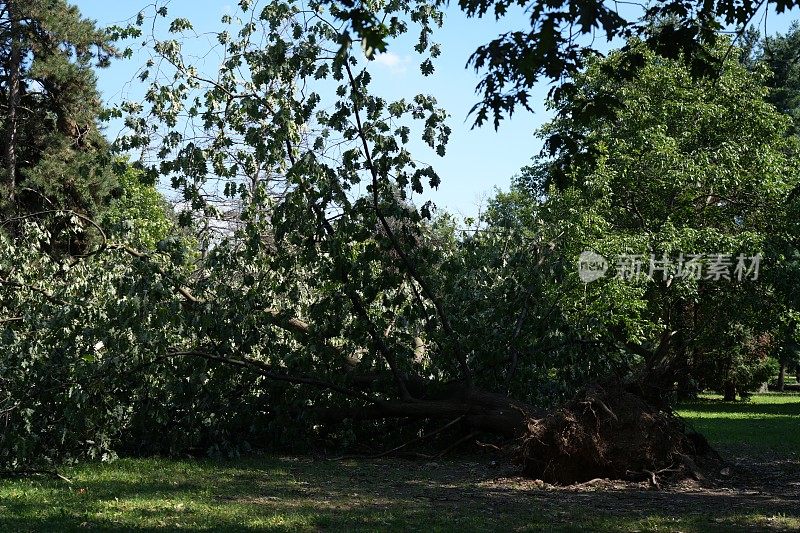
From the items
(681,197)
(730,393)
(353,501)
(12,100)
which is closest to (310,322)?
(353,501)

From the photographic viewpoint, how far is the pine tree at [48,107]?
22234 mm

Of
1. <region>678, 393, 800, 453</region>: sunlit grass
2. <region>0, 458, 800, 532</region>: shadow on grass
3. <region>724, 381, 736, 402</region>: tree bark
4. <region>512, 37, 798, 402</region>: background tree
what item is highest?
<region>512, 37, 798, 402</region>: background tree

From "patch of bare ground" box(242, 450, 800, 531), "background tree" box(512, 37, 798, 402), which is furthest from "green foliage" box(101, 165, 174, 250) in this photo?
"patch of bare ground" box(242, 450, 800, 531)

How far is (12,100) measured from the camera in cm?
2250

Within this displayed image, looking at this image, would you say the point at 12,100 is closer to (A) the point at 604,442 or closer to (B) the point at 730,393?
(A) the point at 604,442

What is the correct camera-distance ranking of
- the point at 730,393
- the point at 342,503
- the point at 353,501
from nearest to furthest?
1. the point at 342,503
2. the point at 353,501
3. the point at 730,393

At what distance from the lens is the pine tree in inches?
875

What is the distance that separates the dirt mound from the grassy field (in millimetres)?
234

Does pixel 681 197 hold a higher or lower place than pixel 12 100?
lower

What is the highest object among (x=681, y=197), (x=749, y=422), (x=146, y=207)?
(x=146, y=207)

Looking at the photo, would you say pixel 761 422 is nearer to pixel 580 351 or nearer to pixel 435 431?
pixel 580 351

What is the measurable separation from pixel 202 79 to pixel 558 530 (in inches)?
Answer: 259

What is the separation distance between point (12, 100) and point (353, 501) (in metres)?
19.0

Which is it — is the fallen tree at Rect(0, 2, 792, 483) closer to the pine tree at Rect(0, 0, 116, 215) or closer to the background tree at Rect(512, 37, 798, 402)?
the background tree at Rect(512, 37, 798, 402)
